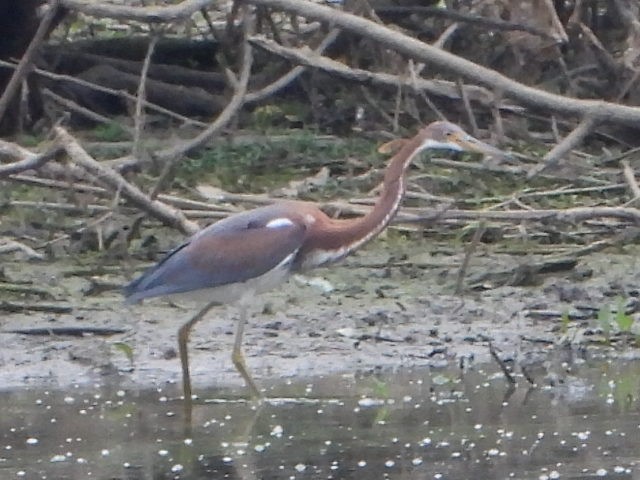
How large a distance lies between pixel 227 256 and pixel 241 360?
46 cm

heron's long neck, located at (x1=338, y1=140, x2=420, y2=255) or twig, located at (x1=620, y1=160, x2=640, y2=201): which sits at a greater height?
heron's long neck, located at (x1=338, y1=140, x2=420, y2=255)

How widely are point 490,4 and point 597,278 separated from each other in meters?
2.16

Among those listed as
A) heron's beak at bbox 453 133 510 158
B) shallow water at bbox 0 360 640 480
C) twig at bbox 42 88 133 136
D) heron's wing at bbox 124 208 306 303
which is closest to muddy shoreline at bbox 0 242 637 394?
shallow water at bbox 0 360 640 480

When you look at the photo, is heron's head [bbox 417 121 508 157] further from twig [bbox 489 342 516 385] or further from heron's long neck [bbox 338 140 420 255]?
twig [bbox 489 342 516 385]

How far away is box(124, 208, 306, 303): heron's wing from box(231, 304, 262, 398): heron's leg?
0.17m

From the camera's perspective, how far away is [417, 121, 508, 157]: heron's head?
7.63 metres

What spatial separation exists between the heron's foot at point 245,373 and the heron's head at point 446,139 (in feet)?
4.28

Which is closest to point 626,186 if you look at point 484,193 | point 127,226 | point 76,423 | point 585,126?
point 484,193

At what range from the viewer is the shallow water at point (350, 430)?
548cm

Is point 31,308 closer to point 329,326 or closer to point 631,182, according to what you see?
point 329,326

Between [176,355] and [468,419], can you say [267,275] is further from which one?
[468,419]

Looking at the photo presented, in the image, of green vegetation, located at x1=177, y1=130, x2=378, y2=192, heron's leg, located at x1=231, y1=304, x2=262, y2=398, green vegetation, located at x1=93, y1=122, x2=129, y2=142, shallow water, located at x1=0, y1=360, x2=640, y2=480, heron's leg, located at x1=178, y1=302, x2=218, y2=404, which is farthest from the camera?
green vegetation, located at x1=93, y1=122, x2=129, y2=142

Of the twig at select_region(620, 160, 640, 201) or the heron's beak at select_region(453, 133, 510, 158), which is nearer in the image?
the heron's beak at select_region(453, 133, 510, 158)

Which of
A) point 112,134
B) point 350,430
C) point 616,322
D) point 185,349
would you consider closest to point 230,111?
point 185,349
